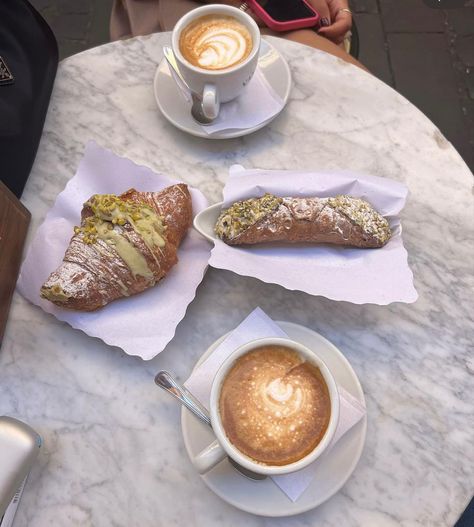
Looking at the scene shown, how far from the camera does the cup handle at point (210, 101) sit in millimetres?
1093

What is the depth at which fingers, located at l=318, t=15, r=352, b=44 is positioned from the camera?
4.62ft

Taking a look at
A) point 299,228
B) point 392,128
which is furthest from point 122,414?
point 392,128

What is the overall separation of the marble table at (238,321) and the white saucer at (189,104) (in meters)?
0.04

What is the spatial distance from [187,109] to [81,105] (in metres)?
0.25

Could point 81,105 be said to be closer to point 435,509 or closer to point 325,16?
point 325,16

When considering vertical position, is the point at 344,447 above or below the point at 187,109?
below

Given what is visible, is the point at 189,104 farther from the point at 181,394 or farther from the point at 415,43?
the point at 415,43

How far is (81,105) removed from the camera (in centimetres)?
126

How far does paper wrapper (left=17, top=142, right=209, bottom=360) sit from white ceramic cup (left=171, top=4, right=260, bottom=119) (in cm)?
19

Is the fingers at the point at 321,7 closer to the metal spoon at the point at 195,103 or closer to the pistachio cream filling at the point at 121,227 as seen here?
the metal spoon at the point at 195,103

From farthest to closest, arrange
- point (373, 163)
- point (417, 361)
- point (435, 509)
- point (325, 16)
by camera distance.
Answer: point (325, 16) → point (373, 163) → point (417, 361) → point (435, 509)

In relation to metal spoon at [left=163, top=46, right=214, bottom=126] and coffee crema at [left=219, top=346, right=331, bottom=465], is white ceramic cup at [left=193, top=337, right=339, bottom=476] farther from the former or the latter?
metal spoon at [left=163, top=46, right=214, bottom=126]

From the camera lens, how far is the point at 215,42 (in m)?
1.15

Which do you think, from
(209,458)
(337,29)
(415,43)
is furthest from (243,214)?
(415,43)
